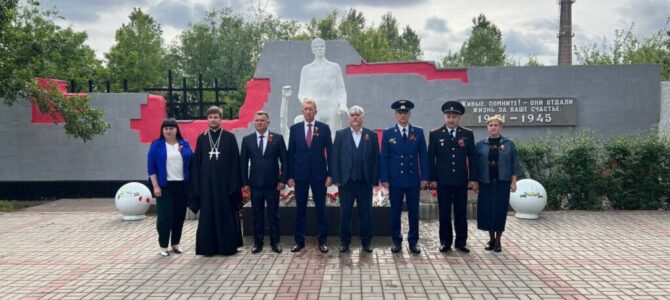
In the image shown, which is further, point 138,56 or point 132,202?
point 138,56

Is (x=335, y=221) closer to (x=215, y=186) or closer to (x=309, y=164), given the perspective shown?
(x=309, y=164)

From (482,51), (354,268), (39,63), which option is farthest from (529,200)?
(482,51)

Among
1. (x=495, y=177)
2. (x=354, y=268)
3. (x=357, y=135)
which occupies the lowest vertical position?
(x=354, y=268)

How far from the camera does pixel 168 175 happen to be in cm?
570

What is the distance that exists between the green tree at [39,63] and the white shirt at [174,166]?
17.4 ft

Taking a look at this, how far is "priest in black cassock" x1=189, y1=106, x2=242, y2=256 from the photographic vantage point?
227 inches

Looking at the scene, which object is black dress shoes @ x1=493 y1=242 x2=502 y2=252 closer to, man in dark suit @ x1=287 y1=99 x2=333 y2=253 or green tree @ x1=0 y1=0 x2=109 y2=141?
man in dark suit @ x1=287 y1=99 x2=333 y2=253

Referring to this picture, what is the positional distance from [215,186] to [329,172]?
1.27 metres

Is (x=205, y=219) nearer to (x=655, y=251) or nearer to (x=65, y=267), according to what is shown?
(x=65, y=267)

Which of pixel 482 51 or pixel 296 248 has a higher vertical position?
pixel 482 51

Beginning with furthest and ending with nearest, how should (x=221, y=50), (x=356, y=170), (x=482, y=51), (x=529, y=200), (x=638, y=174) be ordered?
(x=482, y=51) < (x=221, y=50) < (x=638, y=174) < (x=529, y=200) < (x=356, y=170)

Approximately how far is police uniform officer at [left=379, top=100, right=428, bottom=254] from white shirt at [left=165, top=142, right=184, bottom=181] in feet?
7.23

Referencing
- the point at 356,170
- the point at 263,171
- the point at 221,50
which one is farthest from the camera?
the point at 221,50

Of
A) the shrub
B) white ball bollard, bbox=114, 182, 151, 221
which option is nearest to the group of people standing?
white ball bollard, bbox=114, 182, 151, 221
